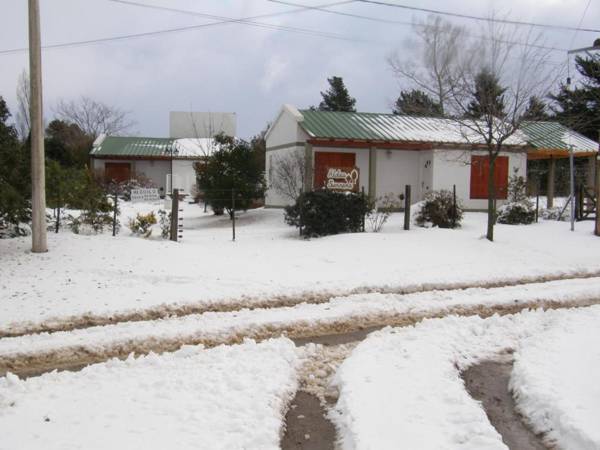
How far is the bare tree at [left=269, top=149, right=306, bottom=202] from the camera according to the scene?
908 inches

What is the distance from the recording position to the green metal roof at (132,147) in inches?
1501

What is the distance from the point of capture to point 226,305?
365 inches

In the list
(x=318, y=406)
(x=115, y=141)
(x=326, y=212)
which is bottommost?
(x=318, y=406)

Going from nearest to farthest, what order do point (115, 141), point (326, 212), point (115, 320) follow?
point (115, 320) → point (326, 212) → point (115, 141)

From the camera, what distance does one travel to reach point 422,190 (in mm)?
24594

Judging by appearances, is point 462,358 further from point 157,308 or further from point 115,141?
point 115,141

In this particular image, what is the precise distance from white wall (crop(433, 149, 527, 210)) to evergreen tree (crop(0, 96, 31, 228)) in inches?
635

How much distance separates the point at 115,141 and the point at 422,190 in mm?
24318

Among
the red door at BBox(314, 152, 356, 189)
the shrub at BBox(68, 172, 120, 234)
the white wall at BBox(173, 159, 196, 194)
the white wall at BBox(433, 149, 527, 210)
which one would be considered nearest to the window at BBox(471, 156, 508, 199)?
the white wall at BBox(433, 149, 527, 210)

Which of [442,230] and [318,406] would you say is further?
[442,230]

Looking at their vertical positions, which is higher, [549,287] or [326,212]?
[326,212]

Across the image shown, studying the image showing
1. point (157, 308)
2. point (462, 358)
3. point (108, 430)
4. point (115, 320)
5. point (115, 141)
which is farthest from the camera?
point (115, 141)

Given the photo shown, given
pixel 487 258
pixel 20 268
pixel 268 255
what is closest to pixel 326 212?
pixel 268 255

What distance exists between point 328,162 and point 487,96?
870 cm
